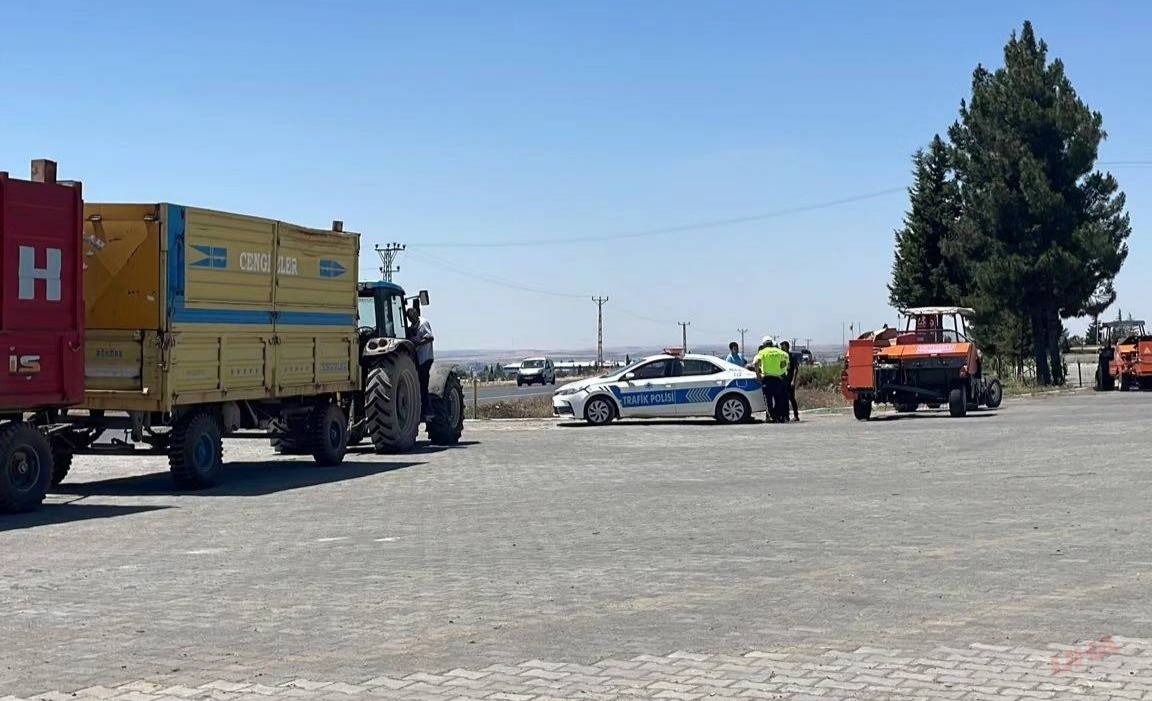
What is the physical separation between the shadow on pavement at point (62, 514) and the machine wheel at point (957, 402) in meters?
20.8

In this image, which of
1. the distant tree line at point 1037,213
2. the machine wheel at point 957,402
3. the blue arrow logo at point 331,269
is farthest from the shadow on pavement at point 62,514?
the distant tree line at point 1037,213

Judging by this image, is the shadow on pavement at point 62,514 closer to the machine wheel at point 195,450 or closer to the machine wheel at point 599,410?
the machine wheel at point 195,450

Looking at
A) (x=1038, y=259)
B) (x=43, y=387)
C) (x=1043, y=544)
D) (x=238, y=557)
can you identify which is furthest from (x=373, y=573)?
(x=1038, y=259)

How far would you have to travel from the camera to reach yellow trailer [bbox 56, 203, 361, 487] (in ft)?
53.4

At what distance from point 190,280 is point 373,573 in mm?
7733

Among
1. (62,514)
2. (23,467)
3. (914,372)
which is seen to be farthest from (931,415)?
(23,467)

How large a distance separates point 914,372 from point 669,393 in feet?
21.1

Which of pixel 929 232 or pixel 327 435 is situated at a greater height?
pixel 929 232

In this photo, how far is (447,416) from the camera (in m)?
24.6

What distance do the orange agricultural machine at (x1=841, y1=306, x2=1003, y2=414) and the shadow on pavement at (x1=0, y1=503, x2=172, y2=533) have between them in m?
19.7

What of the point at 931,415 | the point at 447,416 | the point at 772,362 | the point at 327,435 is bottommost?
the point at 327,435

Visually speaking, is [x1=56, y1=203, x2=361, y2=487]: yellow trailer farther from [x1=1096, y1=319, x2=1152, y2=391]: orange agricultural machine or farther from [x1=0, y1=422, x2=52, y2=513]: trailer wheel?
[x1=1096, y1=319, x2=1152, y2=391]: orange agricultural machine

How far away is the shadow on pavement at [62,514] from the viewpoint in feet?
44.7

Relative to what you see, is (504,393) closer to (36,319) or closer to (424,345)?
(424,345)
